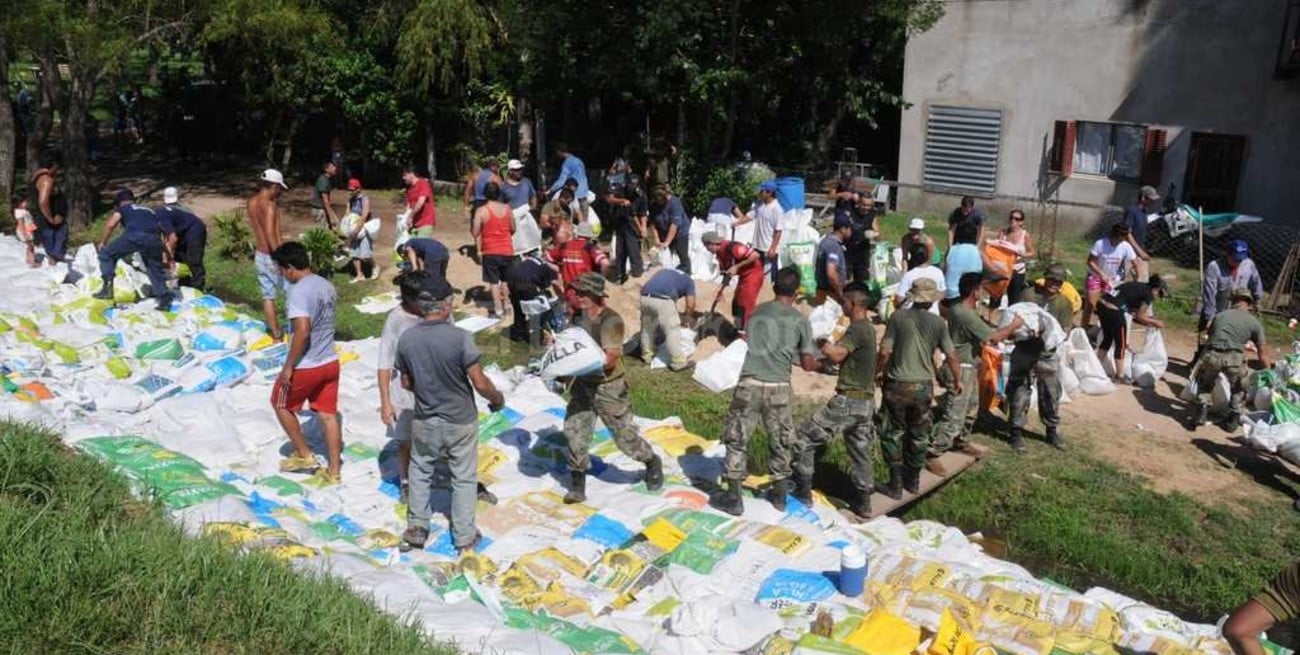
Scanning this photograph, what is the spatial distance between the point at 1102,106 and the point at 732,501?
11511 millimetres

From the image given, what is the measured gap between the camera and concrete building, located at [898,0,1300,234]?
1469 centimetres

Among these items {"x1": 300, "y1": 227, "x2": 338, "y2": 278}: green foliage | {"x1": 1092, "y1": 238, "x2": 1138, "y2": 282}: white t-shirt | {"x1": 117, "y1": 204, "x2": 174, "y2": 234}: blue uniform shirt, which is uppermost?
{"x1": 117, "y1": 204, "x2": 174, "y2": 234}: blue uniform shirt

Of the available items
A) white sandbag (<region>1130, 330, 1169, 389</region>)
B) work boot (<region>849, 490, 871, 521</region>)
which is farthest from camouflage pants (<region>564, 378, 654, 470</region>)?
white sandbag (<region>1130, 330, 1169, 389</region>)

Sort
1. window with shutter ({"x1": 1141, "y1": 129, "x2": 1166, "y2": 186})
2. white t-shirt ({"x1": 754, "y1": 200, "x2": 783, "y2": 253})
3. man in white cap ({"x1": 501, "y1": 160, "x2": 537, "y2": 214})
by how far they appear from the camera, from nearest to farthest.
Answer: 1. white t-shirt ({"x1": 754, "y1": 200, "x2": 783, "y2": 253})
2. man in white cap ({"x1": 501, "y1": 160, "x2": 537, "y2": 214})
3. window with shutter ({"x1": 1141, "y1": 129, "x2": 1166, "y2": 186})

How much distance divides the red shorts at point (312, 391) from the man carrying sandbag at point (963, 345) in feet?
14.3

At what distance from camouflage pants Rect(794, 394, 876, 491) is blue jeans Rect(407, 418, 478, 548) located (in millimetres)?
2253

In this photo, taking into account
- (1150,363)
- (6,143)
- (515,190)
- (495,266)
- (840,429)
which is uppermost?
(6,143)

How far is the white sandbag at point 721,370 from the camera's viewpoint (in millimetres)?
9930

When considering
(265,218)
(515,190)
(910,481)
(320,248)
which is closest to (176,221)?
(320,248)

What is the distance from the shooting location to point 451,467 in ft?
20.9

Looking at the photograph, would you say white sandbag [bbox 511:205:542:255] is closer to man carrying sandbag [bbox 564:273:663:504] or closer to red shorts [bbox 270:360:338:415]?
red shorts [bbox 270:360:338:415]

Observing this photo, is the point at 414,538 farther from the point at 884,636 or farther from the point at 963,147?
the point at 963,147

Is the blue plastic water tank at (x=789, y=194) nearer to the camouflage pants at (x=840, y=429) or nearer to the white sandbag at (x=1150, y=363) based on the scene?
the white sandbag at (x=1150, y=363)

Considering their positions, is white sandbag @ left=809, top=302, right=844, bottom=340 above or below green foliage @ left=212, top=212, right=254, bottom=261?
below
